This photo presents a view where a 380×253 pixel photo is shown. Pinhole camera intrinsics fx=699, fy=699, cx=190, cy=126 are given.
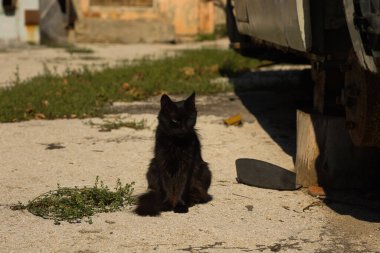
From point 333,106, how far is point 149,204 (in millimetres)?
1637

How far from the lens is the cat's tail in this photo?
14.9ft

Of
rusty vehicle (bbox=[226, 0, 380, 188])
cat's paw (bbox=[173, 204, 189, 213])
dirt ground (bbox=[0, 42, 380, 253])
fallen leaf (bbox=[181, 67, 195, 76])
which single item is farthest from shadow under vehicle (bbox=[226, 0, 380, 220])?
fallen leaf (bbox=[181, 67, 195, 76])

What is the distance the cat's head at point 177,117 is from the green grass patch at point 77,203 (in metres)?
0.52

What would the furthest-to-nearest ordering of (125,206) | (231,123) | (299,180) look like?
(231,123)
(299,180)
(125,206)

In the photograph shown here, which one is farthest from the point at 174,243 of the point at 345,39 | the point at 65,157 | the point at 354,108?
the point at 65,157

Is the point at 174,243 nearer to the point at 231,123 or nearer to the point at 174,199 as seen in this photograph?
the point at 174,199

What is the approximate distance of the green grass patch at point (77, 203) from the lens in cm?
442

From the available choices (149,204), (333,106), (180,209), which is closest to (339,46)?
(333,106)

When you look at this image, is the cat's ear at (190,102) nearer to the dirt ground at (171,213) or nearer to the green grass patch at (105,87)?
the dirt ground at (171,213)

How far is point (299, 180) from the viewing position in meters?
5.25

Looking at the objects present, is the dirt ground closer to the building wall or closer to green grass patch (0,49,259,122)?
green grass patch (0,49,259,122)

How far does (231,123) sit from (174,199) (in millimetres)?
2876

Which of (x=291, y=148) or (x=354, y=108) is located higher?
(x=354, y=108)

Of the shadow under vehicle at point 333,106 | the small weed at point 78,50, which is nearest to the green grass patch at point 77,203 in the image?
the shadow under vehicle at point 333,106
